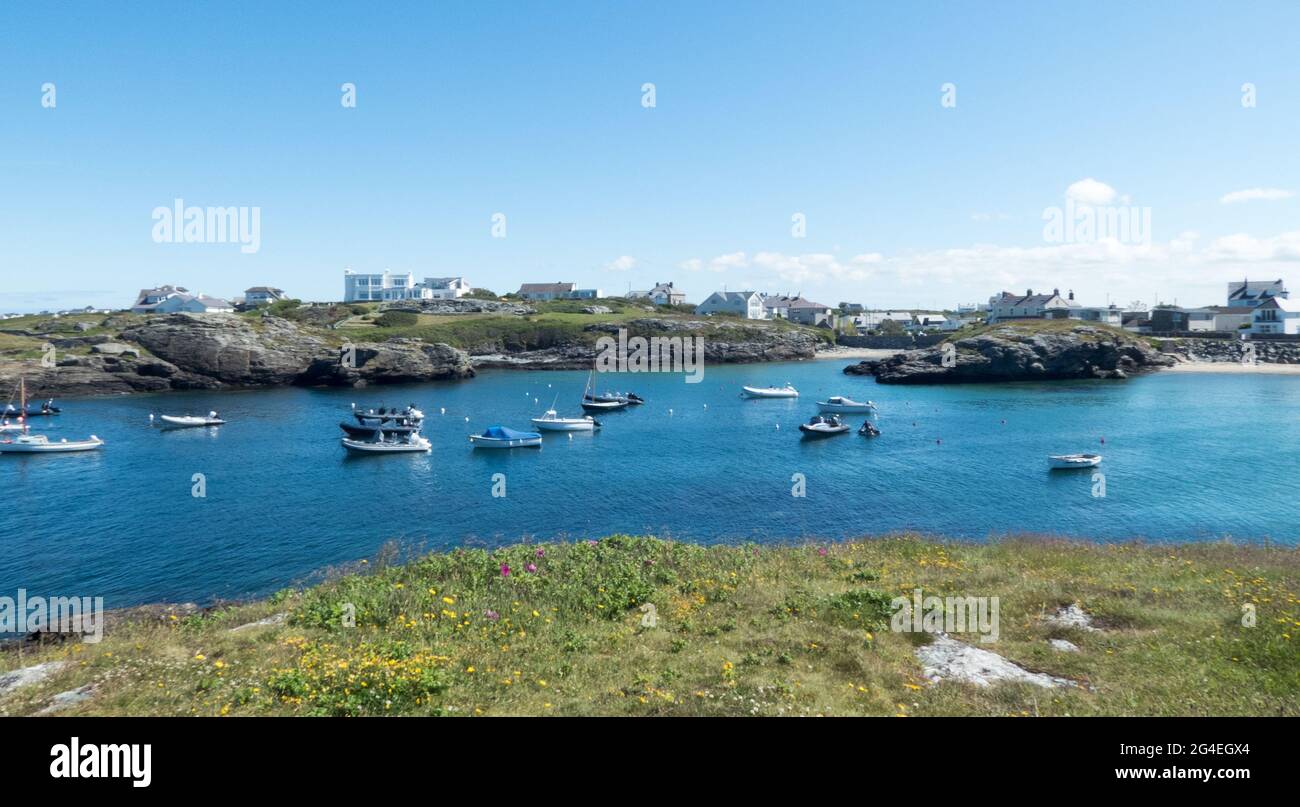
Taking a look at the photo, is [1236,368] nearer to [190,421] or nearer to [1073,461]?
[1073,461]

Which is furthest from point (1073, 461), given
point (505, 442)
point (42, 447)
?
point (42, 447)

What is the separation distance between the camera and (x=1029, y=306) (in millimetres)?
176750

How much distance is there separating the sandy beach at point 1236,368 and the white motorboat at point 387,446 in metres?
147

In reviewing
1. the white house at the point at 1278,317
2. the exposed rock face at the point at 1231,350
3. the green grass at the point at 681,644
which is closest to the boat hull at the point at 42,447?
the green grass at the point at 681,644

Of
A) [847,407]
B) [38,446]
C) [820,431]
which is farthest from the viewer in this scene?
[847,407]

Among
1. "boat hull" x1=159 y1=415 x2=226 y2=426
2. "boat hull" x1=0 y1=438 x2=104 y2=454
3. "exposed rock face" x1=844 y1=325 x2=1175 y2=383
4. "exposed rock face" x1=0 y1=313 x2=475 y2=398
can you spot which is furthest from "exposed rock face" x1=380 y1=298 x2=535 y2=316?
"boat hull" x1=0 y1=438 x2=104 y2=454

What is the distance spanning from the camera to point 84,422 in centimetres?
8256

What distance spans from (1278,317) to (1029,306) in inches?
1966

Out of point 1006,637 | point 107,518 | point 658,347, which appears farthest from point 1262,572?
point 658,347

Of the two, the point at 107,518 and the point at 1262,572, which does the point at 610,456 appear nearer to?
the point at 107,518

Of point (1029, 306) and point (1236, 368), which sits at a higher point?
point (1029, 306)

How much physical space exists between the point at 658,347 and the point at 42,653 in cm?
14996

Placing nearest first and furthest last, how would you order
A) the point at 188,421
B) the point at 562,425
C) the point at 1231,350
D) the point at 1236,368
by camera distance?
the point at 562,425 < the point at 188,421 < the point at 1236,368 < the point at 1231,350
